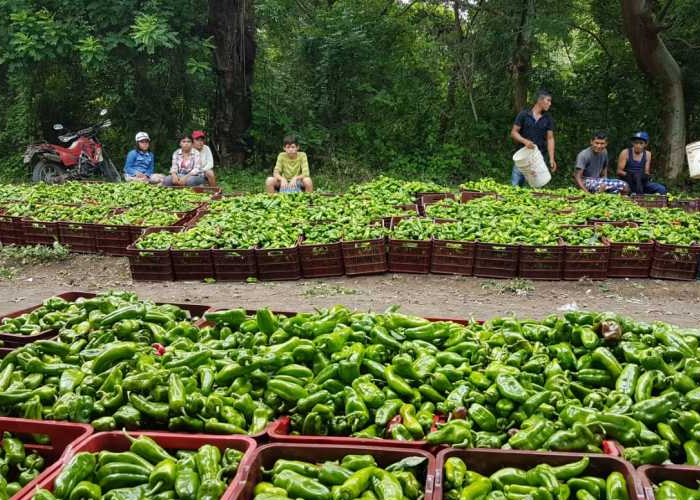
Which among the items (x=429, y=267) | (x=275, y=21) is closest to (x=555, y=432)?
(x=429, y=267)

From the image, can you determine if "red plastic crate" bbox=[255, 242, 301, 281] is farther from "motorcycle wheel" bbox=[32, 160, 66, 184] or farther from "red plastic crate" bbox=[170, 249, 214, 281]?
"motorcycle wheel" bbox=[32, 160, 66, 184]

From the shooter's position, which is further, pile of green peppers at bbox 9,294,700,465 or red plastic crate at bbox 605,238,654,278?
red plastic crate at bbox 605,238,654,278

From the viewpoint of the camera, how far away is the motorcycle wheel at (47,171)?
1320 cm

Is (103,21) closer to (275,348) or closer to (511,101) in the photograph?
(511,101)

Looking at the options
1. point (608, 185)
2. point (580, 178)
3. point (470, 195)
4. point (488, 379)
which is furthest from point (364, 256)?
point (608, 185)

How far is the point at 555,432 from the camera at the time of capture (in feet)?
9.09

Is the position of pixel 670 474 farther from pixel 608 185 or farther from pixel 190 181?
pixel 190 181

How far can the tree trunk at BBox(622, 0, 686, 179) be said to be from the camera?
40.7ft

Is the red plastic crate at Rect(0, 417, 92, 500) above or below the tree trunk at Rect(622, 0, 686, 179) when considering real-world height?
below

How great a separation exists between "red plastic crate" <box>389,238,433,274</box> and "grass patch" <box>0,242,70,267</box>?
15.4 feet

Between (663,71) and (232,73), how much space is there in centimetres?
988

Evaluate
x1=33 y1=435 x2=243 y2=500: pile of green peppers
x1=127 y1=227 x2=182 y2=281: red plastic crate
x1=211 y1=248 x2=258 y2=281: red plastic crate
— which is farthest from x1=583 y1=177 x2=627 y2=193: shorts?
x1=33 y1=435 x2=243 y2=500: pile of green peppers

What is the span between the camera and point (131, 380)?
3111 millimetres

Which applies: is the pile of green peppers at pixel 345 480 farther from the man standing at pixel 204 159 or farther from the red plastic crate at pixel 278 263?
the man standing at pixel 204 159
